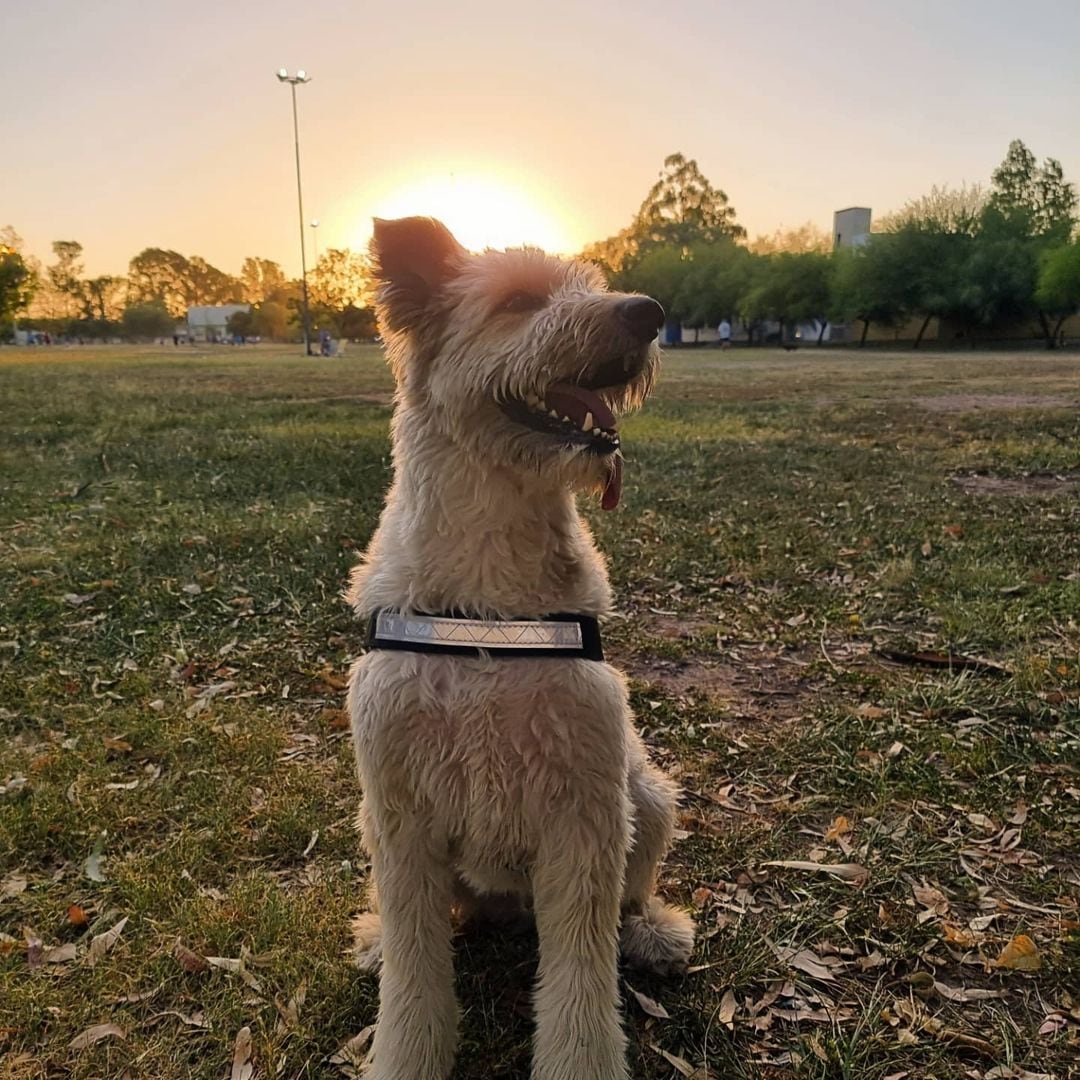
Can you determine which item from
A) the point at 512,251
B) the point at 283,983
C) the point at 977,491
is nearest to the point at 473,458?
the point at 512,251

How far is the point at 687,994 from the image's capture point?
2637mm

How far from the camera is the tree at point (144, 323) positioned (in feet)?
342

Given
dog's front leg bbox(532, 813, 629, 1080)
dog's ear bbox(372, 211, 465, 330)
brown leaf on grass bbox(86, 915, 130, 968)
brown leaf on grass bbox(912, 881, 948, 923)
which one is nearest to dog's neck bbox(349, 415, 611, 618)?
dog's ear bbox(372, 211, 465, 330)

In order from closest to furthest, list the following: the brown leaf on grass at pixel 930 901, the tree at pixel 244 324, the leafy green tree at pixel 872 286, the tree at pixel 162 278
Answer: the brown leaf on grass at pixel 930 901 → the leafy green tree at pixel 872 286 → the tree at pixel 244 324 → the tree at pixel 162 278

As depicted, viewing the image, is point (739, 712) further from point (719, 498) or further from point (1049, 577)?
point (719, 498)

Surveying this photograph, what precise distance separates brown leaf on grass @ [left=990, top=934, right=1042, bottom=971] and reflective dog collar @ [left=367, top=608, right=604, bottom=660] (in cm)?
173

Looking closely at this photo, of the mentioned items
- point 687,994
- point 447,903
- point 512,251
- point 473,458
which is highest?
point 512,251

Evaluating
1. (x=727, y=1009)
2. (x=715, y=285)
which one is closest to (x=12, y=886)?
(x=727, y=1009)

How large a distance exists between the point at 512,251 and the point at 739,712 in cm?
288

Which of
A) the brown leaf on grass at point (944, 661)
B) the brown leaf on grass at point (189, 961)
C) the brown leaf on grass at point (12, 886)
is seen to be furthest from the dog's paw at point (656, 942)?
Result: the brown leaf on grass at point (944, 661)

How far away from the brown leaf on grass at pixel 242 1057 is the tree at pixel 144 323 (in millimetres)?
116357

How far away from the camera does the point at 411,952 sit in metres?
2.31

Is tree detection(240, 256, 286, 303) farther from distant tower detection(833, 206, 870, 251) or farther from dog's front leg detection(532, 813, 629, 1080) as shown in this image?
dog's front leg detection(532, 813, 629, 1080)

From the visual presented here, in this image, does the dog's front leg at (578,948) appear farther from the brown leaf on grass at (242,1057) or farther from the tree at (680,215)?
the tree at (680,215)
